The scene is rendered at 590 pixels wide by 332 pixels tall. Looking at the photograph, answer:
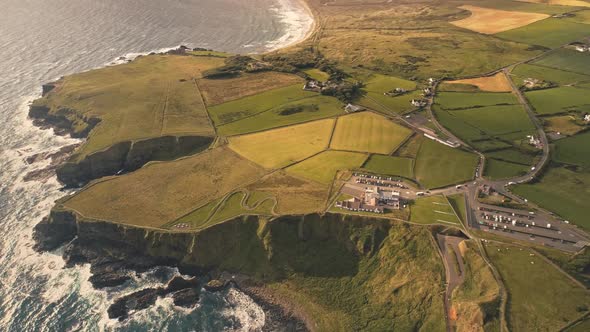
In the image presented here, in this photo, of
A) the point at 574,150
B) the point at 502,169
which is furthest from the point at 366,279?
the point at 574,150

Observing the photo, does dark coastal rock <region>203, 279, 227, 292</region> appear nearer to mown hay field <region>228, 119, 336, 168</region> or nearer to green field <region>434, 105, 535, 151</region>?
mown hay field <region>228, 119, 336, 168</region>

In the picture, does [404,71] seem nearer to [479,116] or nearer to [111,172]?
[479,116]

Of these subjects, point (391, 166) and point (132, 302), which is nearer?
point (132, 302)

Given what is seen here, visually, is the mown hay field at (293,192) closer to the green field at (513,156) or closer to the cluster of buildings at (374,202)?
the cluster of buildings at (374,202)

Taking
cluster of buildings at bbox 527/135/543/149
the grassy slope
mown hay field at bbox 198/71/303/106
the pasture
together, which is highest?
mown hay field at bbox 198/71/303/106

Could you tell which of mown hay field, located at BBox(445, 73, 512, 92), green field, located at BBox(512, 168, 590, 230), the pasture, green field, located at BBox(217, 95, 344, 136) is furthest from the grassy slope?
mown hay field, located at BBox(445, 73, 512, 92)

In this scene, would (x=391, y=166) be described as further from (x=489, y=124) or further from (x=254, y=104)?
(x=254, y=104)

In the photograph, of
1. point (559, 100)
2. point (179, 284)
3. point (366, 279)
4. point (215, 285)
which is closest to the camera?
point (366, 279)

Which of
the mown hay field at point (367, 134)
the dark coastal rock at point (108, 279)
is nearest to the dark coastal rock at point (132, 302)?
the dark coastal rock at point (108, 279)
